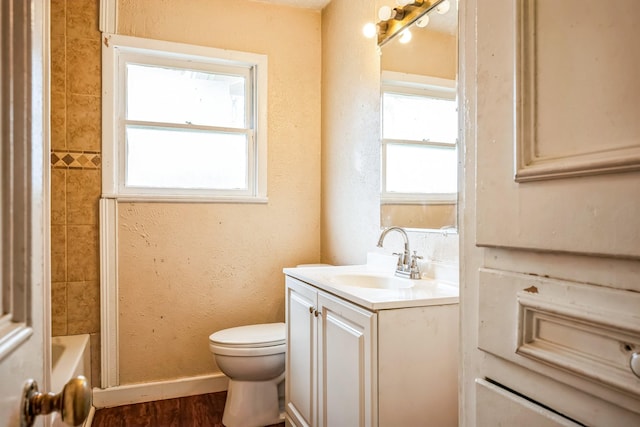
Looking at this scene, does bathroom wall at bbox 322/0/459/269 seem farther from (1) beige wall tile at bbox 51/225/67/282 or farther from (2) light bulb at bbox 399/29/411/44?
(1) beige wall tile at bbox 51/225/67/282

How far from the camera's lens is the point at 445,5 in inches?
69.6

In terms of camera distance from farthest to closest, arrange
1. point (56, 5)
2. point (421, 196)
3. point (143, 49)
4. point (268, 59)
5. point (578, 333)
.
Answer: point (268, 59), point (143, 49), point (56, 5), point (421, 196), point (578, 333)

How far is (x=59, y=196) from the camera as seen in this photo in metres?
2.31

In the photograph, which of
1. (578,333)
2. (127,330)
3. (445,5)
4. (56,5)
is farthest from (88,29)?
(578,333)

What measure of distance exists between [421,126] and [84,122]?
188 centimetres

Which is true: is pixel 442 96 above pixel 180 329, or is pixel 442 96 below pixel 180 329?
above

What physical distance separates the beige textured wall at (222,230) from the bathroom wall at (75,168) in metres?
0.16

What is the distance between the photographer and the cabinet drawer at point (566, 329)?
44cm

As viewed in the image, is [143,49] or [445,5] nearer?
[445,5]

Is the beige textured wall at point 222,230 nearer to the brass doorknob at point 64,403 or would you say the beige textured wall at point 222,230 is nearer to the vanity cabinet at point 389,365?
the vanity cabinet at point 389,365

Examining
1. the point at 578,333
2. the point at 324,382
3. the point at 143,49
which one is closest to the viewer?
the point at 578,333

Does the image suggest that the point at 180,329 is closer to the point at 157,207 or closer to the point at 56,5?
the point at 157,207

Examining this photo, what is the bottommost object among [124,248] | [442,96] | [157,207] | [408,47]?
[124,248]

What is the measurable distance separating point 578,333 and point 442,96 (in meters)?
1.46
